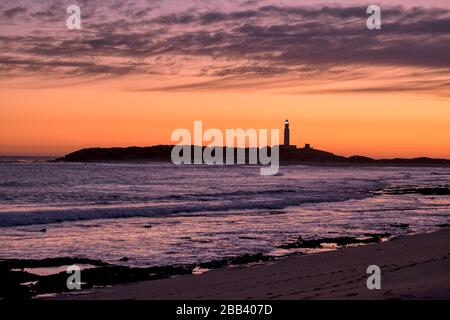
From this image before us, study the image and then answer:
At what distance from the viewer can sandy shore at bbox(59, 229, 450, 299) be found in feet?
30.9

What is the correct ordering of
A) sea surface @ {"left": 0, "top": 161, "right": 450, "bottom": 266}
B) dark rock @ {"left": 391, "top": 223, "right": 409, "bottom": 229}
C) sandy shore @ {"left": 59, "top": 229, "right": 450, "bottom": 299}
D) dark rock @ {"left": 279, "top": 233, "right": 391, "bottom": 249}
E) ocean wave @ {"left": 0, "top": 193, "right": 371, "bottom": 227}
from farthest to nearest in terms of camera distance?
ocean wave @ {"left": 0, "top": 193, "right": 371, "bottom": 227}, dark rock @ {"left": 391, "top": 223, "right": 409, "bottom": 229}, dark rock @ {"left": 279, "top": 233, "right": 391, "bottom": 249}, sea surface @ {"left": 0, "top": 161, "right": 450, "bottom": 266}, sandy shore @ {"left": 59, "top": 229, "right": 450, "bottom": 299}

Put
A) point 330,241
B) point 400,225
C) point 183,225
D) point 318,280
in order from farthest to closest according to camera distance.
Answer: point 400,225 → point 183,225 → point 330,241 → point 318,280

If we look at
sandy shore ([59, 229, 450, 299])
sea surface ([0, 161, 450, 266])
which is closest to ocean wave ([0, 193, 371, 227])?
sea surface ([0, 161, 450, 266])

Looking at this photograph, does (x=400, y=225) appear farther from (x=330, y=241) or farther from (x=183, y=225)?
(x=183, y=225)

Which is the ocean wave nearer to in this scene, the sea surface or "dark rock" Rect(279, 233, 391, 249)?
the sea surface

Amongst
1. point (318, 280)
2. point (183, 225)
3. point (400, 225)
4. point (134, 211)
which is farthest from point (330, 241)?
point (134, 211)

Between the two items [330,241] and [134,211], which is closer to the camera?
[330,241]

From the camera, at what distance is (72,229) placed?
69.0ft

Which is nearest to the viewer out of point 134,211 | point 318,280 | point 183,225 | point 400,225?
point 318,280

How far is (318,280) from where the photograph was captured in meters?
11.1

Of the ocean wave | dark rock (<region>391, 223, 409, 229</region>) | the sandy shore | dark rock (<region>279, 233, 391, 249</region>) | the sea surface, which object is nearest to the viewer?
the sandy shore

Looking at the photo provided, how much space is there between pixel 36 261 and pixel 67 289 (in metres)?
3.24

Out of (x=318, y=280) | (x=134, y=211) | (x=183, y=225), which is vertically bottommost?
(x=134, y=211)
